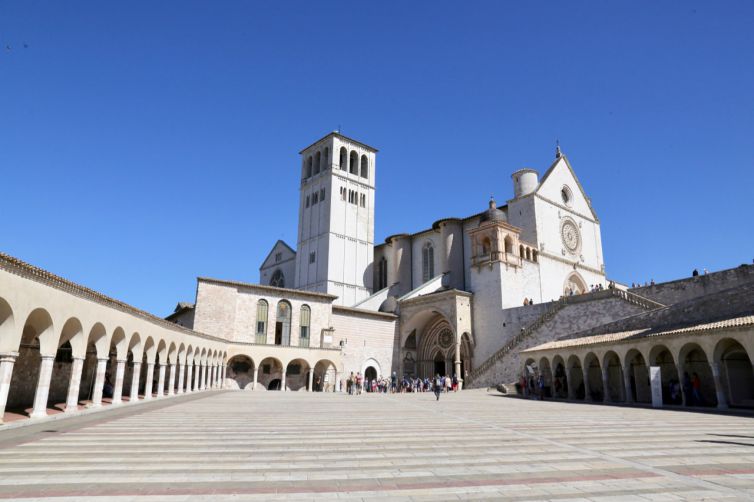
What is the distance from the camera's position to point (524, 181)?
39.2 metres

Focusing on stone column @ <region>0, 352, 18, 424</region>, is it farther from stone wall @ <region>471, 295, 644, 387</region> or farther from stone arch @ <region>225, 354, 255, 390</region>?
stone wall @ <region>471, 295, 644, 387</region>

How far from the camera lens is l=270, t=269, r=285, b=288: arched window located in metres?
55.1

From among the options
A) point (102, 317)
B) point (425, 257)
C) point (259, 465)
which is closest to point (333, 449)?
point (259, 465)

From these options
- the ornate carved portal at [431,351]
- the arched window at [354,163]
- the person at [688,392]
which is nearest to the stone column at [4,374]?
the person at [688,392]

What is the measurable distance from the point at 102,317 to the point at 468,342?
1066 inches

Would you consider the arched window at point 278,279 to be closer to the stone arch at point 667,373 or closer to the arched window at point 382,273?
the arched window at point 382,273

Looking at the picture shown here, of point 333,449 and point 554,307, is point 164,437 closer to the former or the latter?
point 333,449

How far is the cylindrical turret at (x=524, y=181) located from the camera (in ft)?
128

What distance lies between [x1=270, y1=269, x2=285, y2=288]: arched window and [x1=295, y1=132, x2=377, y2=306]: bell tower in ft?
12.8

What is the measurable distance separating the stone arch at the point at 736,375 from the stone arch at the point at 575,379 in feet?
22.2

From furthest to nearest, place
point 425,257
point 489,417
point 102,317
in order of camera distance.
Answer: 1. point 425,257
2. point 102,317
3. point 489,417

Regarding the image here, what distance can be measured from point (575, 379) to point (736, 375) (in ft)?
29.2

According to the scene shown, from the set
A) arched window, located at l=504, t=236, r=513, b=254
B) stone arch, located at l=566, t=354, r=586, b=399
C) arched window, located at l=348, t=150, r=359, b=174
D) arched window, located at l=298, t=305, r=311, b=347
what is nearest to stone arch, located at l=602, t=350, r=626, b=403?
stone arch, located at l=566, t=354, r=586, b=399

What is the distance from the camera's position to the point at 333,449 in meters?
7.41
